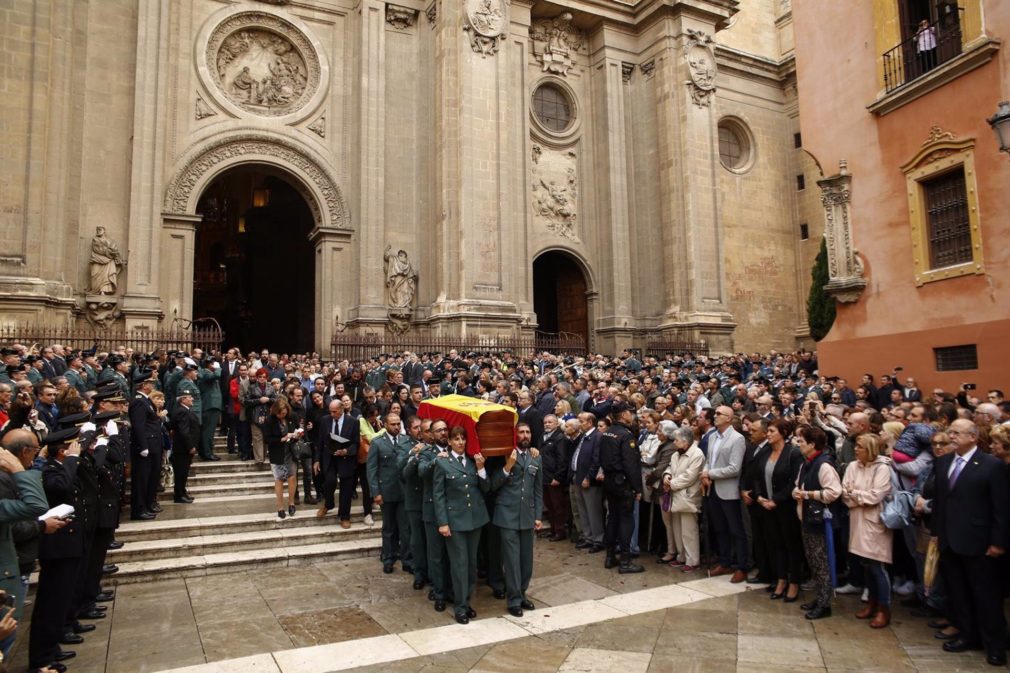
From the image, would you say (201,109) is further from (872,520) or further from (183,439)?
(872,520)

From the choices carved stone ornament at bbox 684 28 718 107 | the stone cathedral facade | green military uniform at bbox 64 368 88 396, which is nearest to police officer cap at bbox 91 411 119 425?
green military uniform at bbox 64 368 88 396

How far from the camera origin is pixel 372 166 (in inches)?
893

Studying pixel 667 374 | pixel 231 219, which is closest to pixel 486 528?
pixel 667 374

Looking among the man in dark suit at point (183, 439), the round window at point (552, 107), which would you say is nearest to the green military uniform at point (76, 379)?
the man in dark suit at point (183, 439)

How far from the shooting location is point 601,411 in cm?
1195

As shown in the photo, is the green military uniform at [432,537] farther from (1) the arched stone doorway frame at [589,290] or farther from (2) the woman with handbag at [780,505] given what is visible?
(1) the arched stone doorway frame at [589,290]

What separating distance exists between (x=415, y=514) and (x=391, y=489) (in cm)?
69

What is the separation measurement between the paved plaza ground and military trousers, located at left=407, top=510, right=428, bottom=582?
0.26 m

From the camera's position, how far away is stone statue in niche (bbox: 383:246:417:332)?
74.3 feet

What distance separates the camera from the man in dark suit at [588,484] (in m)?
9.50

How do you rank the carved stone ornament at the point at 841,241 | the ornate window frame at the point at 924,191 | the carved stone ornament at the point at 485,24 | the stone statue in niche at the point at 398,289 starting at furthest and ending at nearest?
the carved stone ornament at the point at 485,24 < the stone statue in niche at the point at 398,289 < the carved stone ornament at the point at 841,241 < the ornate window frame at the point at 924,191

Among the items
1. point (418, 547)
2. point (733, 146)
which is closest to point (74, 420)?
point (418, 547)

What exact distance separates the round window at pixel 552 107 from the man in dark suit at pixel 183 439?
64.0ft

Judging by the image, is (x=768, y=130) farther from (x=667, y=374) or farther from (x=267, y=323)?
(x=267, y=323)
